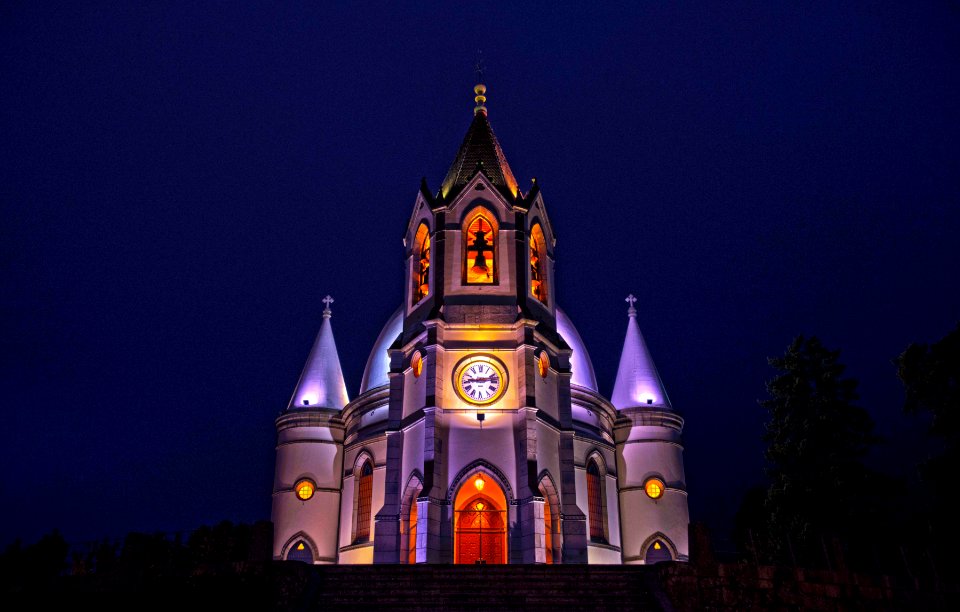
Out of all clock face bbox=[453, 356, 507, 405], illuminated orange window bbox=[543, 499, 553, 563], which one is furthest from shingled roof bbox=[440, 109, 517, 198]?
illuminated orange window bbox=[543, 499, 553, 563]

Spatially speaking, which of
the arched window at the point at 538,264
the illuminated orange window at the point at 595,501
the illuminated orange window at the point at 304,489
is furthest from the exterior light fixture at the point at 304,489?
the arched window at the point at 538,264

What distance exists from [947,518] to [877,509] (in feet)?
24.8


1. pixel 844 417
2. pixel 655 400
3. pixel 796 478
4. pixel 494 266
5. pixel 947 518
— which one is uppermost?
pixel 494 266

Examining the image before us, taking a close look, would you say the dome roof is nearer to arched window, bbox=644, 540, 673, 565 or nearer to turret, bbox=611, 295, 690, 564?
turret, bbox=611, 295, 690, 564

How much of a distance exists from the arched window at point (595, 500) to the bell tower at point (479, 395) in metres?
4.73

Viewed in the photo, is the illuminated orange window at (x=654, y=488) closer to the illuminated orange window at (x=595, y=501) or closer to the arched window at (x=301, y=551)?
the illuminated orange window at (x=595, y=501)

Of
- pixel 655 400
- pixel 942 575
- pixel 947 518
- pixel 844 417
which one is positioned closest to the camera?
pixel 942 575

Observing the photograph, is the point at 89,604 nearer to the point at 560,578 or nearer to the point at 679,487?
the point at 560,578

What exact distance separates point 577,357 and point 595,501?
7.17 m

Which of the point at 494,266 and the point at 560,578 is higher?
the point at 494,266

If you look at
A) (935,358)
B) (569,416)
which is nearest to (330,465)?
(569,416)

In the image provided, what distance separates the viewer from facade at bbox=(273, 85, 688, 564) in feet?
90.5

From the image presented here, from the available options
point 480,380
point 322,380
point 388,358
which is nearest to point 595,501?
point 480,380

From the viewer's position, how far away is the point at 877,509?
1042 inches
